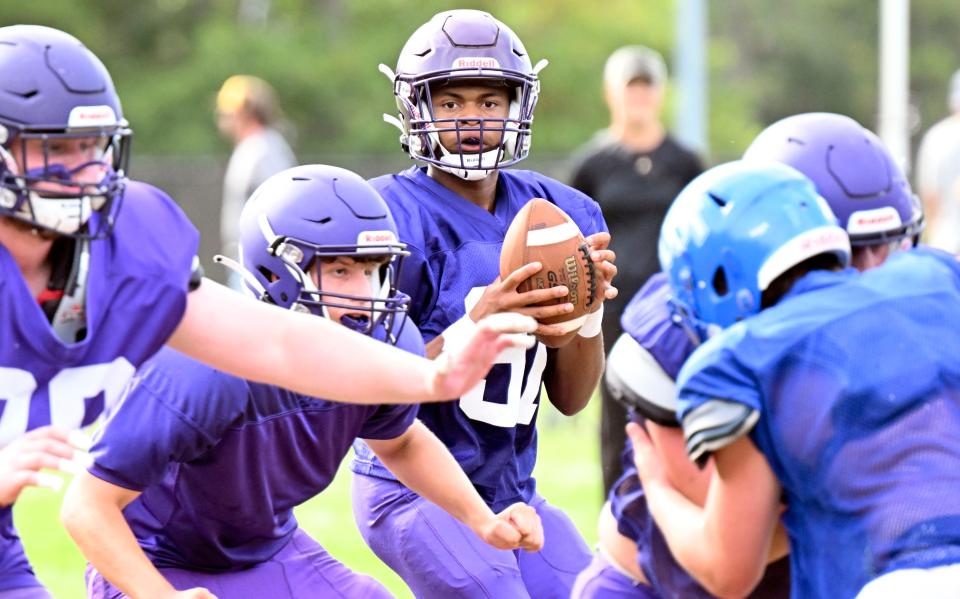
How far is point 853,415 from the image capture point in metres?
2.51

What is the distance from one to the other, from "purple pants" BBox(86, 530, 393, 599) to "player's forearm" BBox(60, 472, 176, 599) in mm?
267

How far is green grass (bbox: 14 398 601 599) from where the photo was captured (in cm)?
629

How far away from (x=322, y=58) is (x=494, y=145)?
65.9ft

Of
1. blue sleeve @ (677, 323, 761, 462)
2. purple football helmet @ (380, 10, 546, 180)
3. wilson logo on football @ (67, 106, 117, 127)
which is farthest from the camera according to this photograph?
purple football helmet @ (380, 10, 546, 180)

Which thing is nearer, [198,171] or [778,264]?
[778,264]

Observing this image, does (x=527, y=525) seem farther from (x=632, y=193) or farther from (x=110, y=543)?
(x=632, y=193)

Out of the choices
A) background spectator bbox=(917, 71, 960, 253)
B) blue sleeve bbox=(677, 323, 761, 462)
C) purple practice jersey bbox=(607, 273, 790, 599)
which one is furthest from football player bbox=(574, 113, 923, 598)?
background spectator bbox=(917, 71, 960, 253)

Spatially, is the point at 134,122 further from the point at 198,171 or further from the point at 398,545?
the point at 398,545

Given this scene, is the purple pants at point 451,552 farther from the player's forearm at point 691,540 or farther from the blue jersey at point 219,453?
the player's forearm at point 691,540

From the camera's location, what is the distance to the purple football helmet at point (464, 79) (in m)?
3.83

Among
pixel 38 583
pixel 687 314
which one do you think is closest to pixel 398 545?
pixel 38 583

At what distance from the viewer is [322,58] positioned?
77.0 ft

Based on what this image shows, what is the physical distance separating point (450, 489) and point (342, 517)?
4141mm

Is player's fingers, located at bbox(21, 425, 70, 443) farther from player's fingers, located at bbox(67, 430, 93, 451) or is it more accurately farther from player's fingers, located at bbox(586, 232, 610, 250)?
player's fingers, located at bbox(586, 232, 610, 250)
